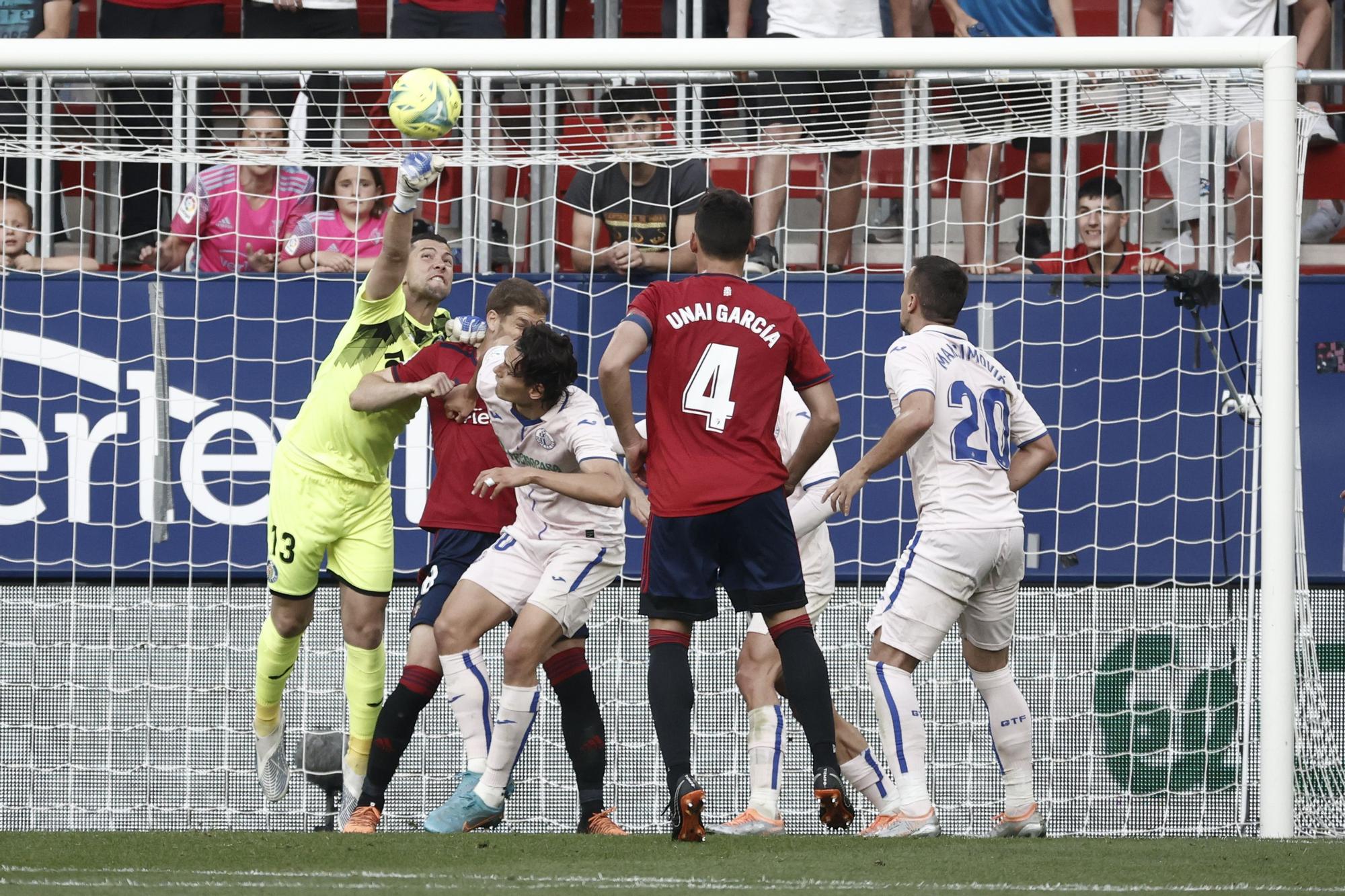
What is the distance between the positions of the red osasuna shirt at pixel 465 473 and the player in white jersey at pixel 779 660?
101cm

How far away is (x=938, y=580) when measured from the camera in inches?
216

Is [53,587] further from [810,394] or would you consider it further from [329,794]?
[810,394]

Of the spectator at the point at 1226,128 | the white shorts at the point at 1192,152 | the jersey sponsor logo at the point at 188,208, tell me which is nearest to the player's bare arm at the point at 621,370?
the white shorts at the point at 1192,152

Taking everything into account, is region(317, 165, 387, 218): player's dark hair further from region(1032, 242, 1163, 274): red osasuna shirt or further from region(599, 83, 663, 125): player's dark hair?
region(1032, 242, 1163, 274): red osasuna shirt

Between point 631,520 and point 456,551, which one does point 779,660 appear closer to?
point 456,551

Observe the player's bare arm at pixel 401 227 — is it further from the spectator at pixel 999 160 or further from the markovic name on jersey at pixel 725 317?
the spectator at pixel 999 160

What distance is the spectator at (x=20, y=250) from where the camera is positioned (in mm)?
8023

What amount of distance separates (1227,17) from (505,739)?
548 centimetres

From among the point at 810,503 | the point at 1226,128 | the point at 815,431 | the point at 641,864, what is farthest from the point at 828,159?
the point at 641,864

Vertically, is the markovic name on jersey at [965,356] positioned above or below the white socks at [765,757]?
above

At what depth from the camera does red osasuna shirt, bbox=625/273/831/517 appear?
503 cm

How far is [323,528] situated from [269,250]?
243 cm

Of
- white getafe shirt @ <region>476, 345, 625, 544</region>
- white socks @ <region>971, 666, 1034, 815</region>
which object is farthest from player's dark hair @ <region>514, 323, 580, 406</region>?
white socks @ <region>971, 666, 1034, 815</region>

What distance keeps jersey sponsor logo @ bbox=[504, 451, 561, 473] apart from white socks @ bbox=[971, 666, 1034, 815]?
1.60m
